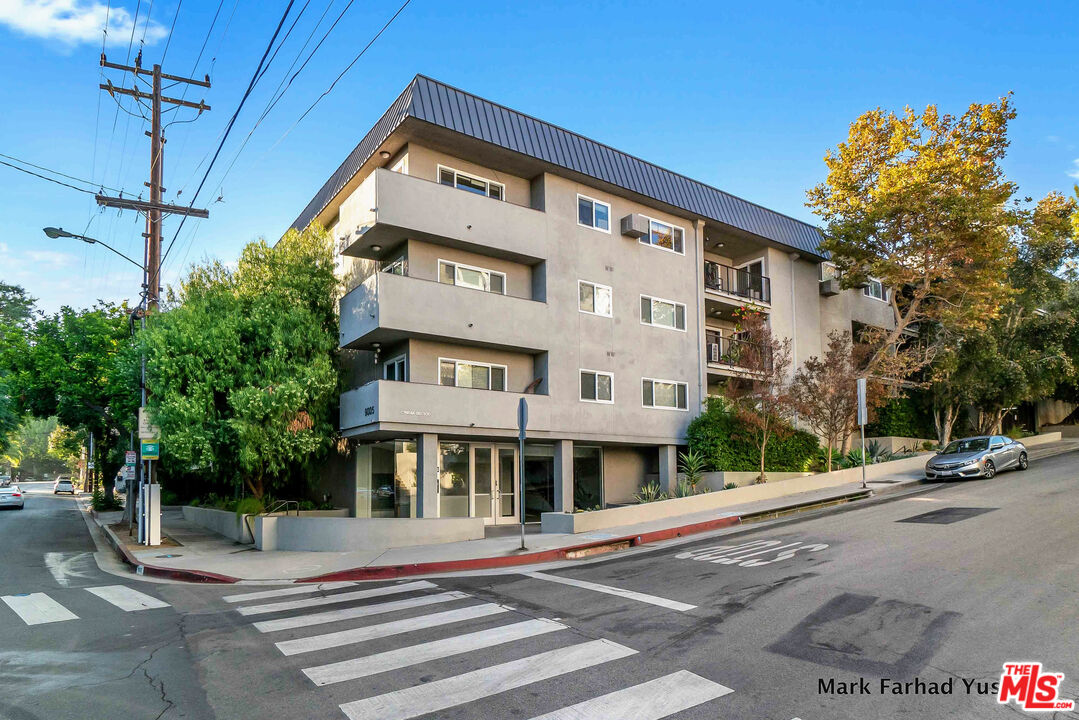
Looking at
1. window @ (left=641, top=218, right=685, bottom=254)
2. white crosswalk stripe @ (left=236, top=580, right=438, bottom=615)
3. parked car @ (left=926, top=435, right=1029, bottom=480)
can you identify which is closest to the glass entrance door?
window @ (left=641, top=218, right=685, bottom=254)

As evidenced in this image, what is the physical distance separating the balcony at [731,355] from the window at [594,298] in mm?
4721

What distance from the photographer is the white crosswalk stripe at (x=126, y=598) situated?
10.6 meters

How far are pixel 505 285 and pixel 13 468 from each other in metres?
125

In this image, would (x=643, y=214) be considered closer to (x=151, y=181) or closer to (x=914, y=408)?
(x=151, y=181)

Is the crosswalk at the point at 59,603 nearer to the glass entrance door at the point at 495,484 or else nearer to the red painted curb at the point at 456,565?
the red painted curb at the point at 456,565

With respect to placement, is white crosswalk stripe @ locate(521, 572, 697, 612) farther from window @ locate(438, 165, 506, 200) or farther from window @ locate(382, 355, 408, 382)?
window @ locate(438, 165, 506, 200)

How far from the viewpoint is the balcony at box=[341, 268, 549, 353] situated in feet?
63.6

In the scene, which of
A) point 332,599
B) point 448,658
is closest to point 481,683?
point 448,658

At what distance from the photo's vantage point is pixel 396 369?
843 inches

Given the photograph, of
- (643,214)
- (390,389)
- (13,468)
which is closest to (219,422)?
(390,389)

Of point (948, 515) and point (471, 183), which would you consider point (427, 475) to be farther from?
point (948, 515)

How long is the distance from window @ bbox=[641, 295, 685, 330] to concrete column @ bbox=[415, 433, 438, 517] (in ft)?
29.5

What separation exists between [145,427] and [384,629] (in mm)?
15610

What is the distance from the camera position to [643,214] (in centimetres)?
2570
